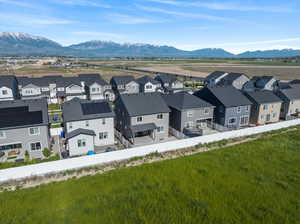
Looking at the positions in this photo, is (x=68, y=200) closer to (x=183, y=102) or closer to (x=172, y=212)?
(x=172, y=212)

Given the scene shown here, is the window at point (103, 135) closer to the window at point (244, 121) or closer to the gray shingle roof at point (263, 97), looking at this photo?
the window at point (244, 121)

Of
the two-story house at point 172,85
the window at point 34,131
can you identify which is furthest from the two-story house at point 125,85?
the window at point 34,131

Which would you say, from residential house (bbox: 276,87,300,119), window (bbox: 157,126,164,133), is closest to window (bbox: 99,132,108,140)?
window (bbox: 157,126,164,133)

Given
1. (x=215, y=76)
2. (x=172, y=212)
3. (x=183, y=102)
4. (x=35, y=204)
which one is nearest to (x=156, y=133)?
(x=183, y=102)

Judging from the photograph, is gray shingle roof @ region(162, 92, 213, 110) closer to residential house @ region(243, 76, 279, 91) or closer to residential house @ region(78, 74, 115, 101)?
residential house @ region(78, 74, 115, 101)

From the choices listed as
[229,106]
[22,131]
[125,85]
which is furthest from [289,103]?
[22,131]

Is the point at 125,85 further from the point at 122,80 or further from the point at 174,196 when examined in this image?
the point at 174,196
